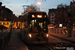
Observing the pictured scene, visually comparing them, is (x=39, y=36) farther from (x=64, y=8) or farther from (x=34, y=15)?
(x=64, y=8)

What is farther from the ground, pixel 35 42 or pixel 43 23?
pixel 43 23

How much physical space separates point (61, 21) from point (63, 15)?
3.23m

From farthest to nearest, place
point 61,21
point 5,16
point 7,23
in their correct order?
1. point 5,16
2. point 7,23
3. point 61,21

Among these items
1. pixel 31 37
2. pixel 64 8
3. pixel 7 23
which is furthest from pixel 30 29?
pixel 7 23

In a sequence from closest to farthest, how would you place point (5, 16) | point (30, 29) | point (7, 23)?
point (30, 29) → point (7, 23) → point (5, 16)

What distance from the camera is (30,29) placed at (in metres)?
11.9

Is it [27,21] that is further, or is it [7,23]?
[7,23]

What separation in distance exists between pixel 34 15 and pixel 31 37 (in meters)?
2.25

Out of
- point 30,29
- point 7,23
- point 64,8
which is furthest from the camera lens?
point 7,23

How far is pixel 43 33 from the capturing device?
40.1 feet

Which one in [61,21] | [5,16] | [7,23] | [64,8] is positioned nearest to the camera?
[64,8]

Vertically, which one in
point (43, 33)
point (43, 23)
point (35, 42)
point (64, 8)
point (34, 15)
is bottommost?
point (35, 42)

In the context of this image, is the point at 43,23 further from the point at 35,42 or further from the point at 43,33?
the point at 35,42

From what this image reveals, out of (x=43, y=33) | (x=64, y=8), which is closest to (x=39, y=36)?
(x=43, y=33)
